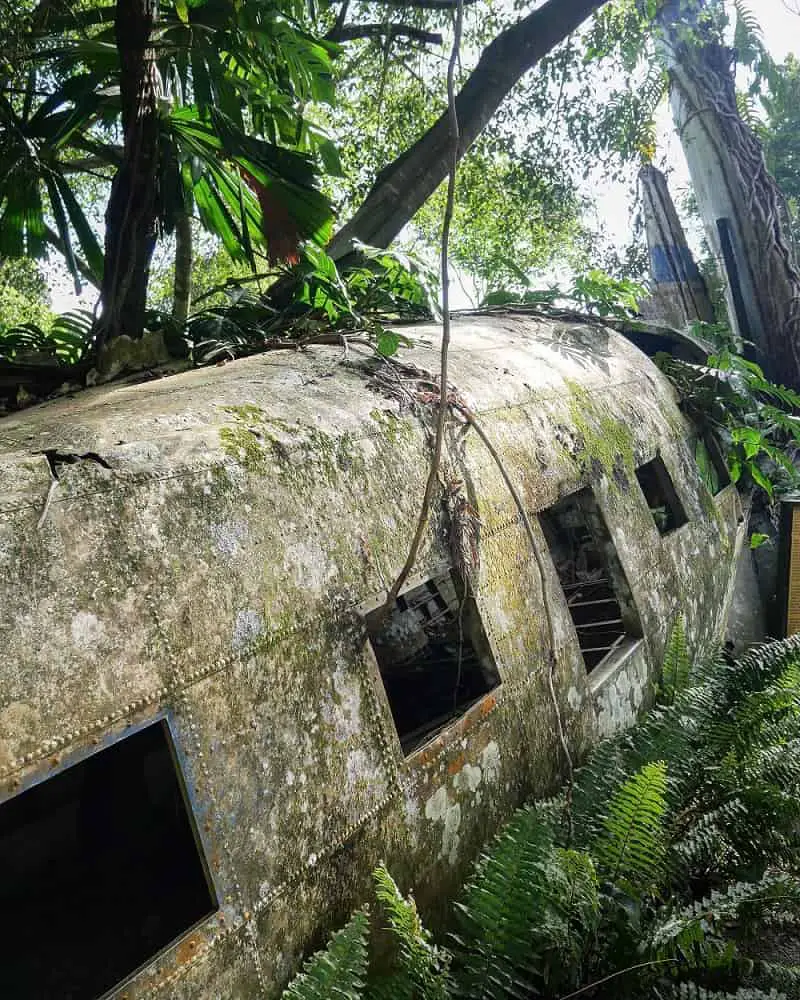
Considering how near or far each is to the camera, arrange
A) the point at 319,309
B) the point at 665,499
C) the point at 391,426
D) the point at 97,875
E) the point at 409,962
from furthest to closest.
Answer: the point at 665,499
the point at 319,309
the point at 391,426
the point at 97,875
the point at 409,962

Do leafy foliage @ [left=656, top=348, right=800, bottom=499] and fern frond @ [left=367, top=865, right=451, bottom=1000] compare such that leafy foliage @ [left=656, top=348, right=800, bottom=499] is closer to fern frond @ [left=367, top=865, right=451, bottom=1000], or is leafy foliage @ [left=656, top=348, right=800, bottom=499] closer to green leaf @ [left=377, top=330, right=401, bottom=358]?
green leaf @ [left=377, top=330, right=401, bottom=358]

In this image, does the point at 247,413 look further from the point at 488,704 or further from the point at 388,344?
the point at 488,704

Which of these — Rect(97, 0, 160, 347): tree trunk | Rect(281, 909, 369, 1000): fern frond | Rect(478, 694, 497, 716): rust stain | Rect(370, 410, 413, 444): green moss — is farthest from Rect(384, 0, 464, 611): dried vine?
Rect(97, 0, 160, 347): tree trunk

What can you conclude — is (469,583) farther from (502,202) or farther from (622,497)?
(502,202)

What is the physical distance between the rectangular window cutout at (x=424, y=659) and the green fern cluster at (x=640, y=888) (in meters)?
1.07

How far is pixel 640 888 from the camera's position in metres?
3.00

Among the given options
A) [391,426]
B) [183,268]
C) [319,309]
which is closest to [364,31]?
[183,268]

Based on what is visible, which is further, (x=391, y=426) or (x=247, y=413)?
(x=391, y=426)

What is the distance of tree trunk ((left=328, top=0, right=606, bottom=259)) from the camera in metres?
8.00

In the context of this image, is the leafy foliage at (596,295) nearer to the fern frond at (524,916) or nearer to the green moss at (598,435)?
the green moss at (598,435)

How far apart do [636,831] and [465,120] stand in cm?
753

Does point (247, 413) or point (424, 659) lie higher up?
point (247, 413)

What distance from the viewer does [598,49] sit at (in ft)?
33.8

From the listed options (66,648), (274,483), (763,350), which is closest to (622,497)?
(274,483)
